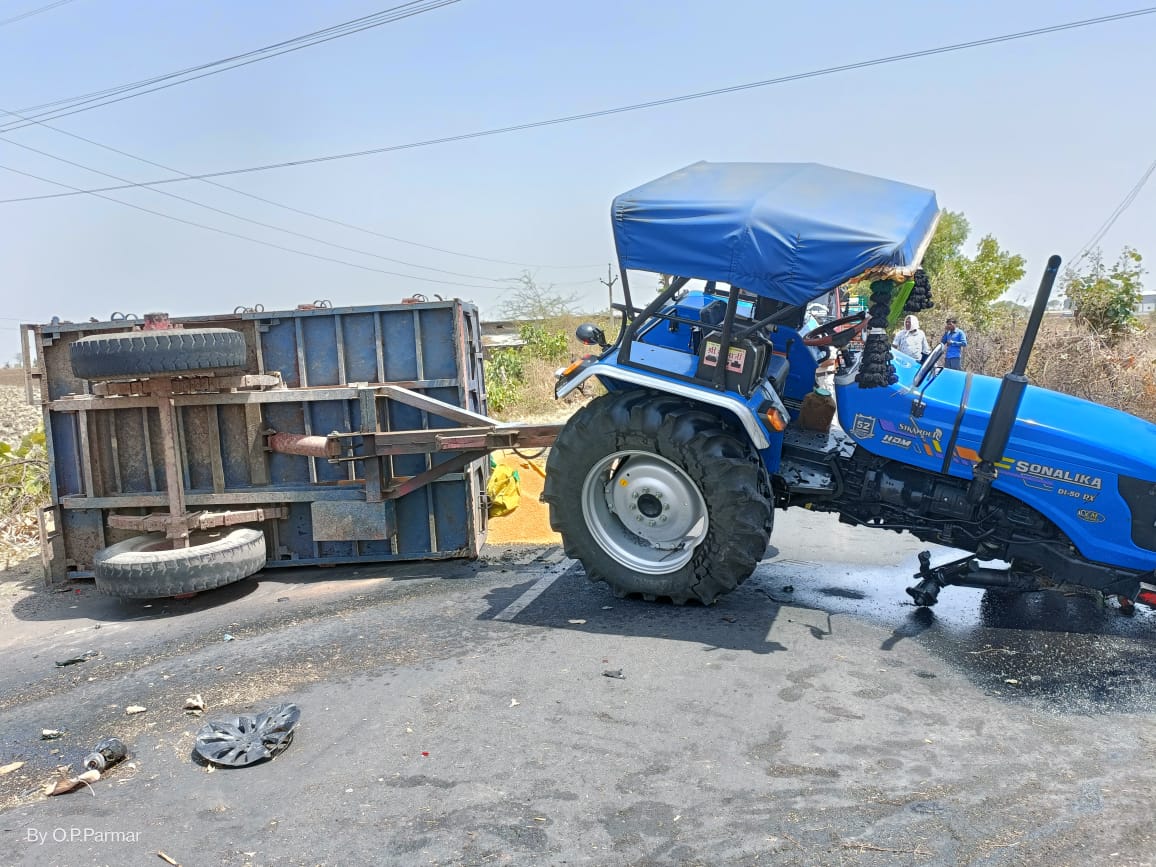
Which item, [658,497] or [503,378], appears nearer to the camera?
[658,497]

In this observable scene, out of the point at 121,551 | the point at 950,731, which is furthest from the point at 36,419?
the point at 950,731

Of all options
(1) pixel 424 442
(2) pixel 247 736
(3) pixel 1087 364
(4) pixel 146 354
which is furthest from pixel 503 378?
(2) pixel 247 736

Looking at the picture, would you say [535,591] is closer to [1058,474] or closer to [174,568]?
[174,568]

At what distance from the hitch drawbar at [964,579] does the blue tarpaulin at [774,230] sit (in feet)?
6.17

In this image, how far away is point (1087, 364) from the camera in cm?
1096

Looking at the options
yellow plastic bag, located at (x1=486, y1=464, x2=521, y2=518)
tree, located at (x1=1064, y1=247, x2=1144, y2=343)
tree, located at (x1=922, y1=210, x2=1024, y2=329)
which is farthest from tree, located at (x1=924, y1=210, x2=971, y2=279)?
yellow plastic bag, located at (x1=486, y1=464, x2=521, y2=518)

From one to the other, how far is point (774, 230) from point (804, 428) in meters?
1.51

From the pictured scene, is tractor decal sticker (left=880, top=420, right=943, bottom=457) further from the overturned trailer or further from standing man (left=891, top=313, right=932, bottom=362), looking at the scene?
standing man (left=891, top=313, right=932, bottom=362)

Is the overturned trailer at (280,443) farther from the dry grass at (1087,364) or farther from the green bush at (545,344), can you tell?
the green bush at (545,344)

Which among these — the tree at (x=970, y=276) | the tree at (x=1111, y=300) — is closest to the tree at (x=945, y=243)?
→ the tree at (x=970, y=276)

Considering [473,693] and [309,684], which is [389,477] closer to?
[309,684]

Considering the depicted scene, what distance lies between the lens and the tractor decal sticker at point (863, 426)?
484 centimetres

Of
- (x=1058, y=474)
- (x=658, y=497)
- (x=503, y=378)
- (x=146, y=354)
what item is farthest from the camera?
(x=503, y=378)

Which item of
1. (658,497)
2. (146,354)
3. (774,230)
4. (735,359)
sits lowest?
(658,497)
